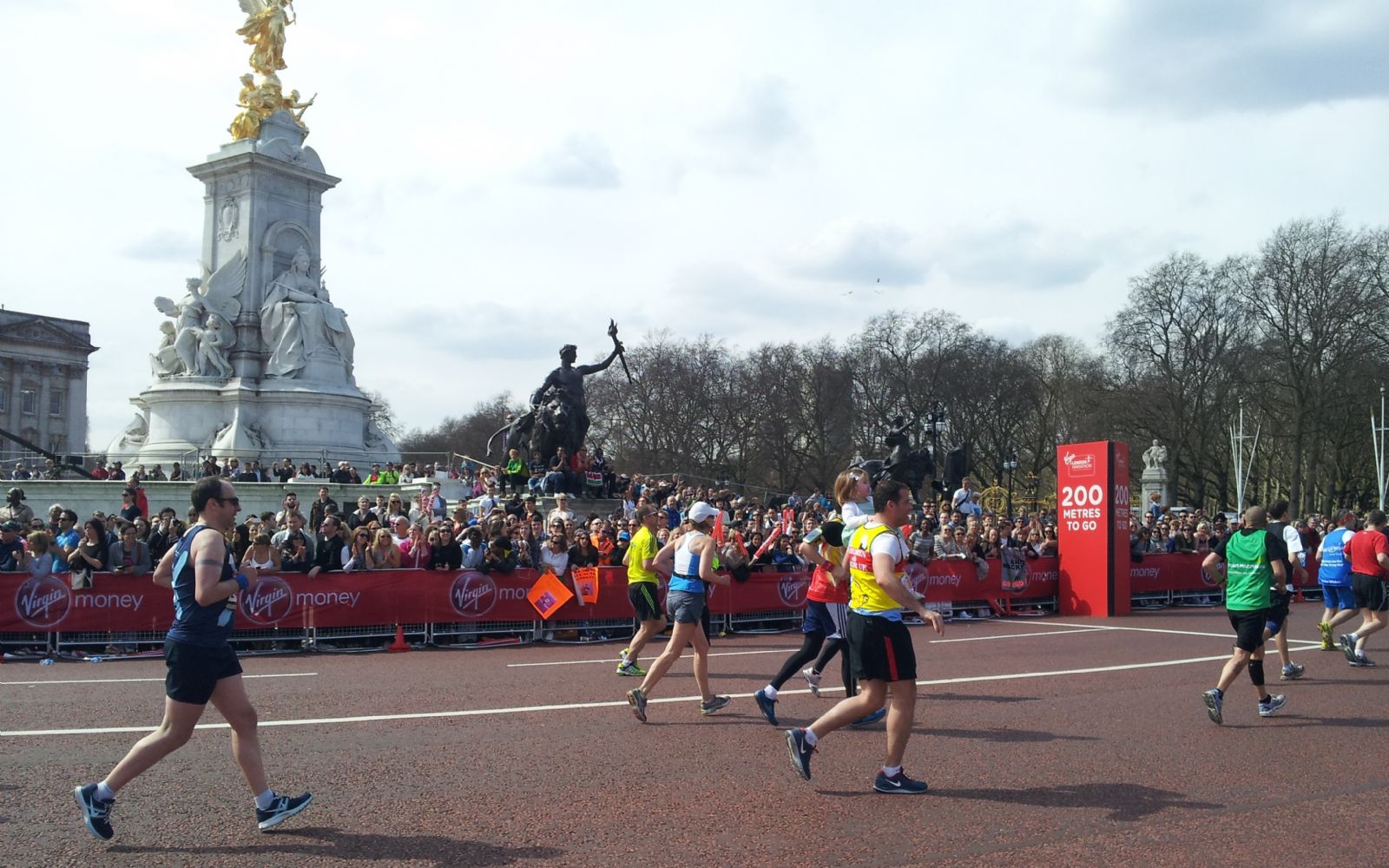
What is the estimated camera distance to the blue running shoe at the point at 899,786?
6.66 m

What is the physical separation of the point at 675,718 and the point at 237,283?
112 feet

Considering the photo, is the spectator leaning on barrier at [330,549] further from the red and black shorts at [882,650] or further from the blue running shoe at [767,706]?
the red and black shorts at [882,650]

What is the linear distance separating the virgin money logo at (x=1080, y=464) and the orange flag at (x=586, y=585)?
961cm

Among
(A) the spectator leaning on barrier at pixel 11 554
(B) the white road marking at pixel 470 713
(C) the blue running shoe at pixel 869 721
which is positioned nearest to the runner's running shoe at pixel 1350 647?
(B) the white road marking at pixel 470 713

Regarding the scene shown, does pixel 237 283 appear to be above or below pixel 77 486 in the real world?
above

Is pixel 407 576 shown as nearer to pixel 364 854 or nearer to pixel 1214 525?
pixel 364 854

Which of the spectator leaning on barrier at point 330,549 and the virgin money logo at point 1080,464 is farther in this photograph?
the virgin money logo at point 1080,464

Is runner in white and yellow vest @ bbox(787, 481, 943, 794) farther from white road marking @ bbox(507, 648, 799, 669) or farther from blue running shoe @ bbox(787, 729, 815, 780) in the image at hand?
white road marking @ bbox(507, 648, 799, 669)

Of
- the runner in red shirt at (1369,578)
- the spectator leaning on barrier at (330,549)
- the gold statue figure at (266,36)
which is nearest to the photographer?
the runner in red shirt at (1369,578)

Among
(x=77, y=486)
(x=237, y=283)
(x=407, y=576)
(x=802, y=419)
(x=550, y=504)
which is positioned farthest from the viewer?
(x=802, y=419)

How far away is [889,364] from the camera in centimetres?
6769

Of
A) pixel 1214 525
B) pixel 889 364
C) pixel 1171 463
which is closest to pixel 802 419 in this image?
pixel 889 364

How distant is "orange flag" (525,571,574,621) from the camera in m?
15.8

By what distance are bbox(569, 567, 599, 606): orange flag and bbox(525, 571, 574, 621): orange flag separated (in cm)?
26
